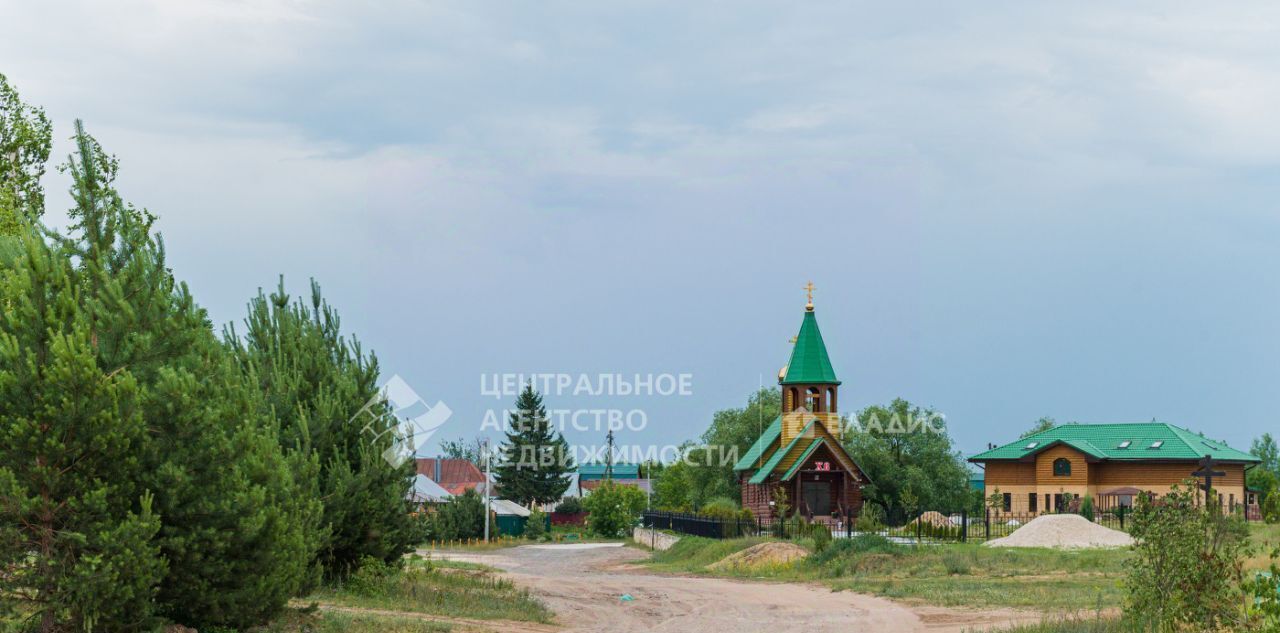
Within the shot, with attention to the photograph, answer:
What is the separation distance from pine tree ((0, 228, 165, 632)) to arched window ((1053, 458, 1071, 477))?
161 feet

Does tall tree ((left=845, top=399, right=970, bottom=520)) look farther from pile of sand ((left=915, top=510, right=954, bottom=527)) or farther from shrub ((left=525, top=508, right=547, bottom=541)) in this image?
shrub ((left=525, top=508, right=547, bottom=541))

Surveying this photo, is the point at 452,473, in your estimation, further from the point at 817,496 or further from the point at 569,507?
the point at 817,496

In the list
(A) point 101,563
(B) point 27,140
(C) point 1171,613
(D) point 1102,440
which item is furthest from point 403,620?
(D) point 1102,440

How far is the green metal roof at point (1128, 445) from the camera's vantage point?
176ft

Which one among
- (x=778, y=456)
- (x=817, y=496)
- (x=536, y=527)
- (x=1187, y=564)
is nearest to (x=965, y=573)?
(x=1187, y=564)

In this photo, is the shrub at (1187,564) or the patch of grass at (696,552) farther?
the patch of grass at (696,552)

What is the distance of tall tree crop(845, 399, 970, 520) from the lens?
202 ft

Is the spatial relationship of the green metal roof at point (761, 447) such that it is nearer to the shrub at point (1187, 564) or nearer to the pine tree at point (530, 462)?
the pine tree at point (530, 462)

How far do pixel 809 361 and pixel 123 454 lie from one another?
151 feet

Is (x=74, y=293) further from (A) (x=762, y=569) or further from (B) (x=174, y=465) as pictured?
(A) (x=762, y=569)

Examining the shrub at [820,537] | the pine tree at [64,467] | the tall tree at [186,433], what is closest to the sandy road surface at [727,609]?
the shrub at [820,537]

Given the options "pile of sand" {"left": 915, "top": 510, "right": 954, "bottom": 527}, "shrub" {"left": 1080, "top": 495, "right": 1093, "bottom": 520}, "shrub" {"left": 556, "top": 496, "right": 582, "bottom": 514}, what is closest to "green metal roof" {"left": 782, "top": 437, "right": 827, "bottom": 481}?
"pile of sand" {"left": 915, "top": 510, "right": 954, "bottom": 527}

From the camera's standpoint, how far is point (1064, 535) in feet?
114

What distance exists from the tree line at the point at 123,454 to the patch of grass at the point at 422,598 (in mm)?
3842
